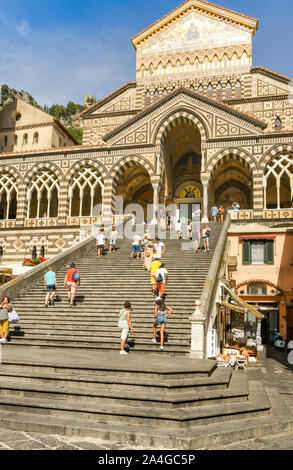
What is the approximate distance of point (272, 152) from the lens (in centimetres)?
2708

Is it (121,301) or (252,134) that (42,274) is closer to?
(121,301)

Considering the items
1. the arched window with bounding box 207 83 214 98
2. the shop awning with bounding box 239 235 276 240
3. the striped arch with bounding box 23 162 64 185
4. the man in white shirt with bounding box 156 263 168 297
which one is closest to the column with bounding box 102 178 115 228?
the striped arch with bounding box 23 162 64 185

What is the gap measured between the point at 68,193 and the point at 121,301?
17.7m

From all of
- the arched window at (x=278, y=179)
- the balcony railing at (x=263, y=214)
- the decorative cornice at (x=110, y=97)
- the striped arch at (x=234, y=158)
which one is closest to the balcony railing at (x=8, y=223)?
the decorative cornice at (x=110, y=97)

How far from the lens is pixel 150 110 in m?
30.1

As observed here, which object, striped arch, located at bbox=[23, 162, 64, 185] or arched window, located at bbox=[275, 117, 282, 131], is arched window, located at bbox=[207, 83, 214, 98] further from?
striped arch, located at bbox=[23, 162, 64, 185]

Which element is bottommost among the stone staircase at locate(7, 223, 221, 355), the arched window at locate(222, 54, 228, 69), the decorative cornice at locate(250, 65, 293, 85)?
the stone staircase at locate(7, 223, 221, 355)

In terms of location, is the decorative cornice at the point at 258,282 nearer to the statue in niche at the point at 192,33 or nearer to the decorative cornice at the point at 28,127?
the statue in niche at the point at 192,33

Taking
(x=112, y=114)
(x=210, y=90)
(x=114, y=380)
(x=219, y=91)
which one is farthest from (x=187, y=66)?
(x=114, y=380)

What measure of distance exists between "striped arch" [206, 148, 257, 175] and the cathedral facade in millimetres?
70

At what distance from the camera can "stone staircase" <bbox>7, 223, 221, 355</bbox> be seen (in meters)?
12.1

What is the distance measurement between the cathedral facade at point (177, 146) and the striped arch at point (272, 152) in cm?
7

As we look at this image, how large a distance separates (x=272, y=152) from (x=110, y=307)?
18.0 m
